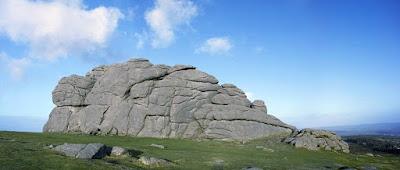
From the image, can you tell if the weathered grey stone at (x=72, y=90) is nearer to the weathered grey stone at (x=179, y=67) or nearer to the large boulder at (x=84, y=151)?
the weathered grey stone at (x=179, y=67)

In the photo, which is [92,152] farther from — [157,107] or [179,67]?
[179,67]

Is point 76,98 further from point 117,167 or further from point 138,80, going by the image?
point 117,167

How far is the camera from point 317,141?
273 feet

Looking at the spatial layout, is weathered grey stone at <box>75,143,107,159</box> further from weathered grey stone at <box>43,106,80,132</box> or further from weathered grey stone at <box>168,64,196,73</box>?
weathered grey stone at <box>168,64,196,73</box>

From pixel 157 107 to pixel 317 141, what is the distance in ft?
122

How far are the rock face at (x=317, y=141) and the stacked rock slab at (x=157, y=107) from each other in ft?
22.3

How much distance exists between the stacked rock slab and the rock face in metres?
6.79

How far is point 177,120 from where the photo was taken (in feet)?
305

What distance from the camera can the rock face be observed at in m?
80.4

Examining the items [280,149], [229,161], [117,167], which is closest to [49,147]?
[117,167]

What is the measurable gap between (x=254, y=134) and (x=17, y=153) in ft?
193

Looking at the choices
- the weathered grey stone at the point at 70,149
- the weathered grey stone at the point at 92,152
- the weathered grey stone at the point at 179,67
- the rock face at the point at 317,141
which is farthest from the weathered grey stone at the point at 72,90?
the weathered grey stone at the point at 92,152

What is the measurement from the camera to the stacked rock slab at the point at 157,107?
90562 millimetres

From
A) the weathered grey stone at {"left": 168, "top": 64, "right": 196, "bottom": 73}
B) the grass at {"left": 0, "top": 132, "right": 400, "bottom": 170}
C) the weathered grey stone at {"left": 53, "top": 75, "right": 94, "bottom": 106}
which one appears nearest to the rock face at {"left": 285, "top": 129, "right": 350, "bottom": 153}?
the grass at {"left": 0, "top": 132, "right": 400, "bottom": 170}
